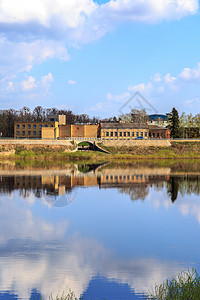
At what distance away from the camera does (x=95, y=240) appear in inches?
951

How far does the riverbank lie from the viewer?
351 ft

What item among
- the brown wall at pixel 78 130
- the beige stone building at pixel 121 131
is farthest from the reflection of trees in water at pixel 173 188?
the brown wall at pixel 78 130

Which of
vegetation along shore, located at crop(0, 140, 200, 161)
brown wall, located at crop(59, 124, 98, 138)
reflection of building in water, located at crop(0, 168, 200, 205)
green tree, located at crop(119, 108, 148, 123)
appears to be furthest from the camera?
green tree, located at crop(119, 108, 148, 123)

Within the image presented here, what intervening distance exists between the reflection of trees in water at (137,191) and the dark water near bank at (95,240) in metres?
0.13

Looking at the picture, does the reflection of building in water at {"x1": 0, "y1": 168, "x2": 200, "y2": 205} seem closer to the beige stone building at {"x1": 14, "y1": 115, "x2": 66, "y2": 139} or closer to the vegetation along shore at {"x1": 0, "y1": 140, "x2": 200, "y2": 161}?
the vegetation along shore at {"x1": 0, "y1": 140, "x2": 200, "y2": 161}

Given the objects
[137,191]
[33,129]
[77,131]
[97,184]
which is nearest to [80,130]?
[77,131]

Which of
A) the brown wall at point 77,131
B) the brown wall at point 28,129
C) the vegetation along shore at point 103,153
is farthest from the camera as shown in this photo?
the brown wall at point 77,131

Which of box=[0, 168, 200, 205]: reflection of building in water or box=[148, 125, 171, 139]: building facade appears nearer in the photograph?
box=[0, 168, 200, 205]: reflection of building in water

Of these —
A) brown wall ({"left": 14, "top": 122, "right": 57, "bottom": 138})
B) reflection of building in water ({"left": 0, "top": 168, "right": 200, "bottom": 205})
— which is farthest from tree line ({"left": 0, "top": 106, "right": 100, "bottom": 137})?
reflection of building in water ({"left": 0, "top": 168, "right": 200, "bottom": 205})

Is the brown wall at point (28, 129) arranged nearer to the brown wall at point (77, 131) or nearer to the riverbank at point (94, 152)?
the brown wall at point (77, 131)

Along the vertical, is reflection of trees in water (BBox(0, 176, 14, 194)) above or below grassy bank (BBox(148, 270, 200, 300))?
above

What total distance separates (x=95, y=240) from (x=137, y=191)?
2225 cm

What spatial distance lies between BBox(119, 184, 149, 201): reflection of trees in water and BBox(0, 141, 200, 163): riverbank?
2175 inches

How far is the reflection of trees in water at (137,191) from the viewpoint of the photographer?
1650 inches
